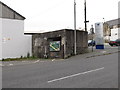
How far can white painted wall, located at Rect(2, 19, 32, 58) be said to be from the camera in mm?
20172

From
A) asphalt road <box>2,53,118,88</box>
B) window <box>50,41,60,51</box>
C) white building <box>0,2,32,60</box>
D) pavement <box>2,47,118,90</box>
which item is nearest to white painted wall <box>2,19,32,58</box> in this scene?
white building <box>0,2,32,60</box>

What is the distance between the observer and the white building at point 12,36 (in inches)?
791

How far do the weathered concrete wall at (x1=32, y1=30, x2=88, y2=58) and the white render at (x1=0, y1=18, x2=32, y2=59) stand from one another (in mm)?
1141

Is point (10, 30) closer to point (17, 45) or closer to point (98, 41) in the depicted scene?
point (17, 45)

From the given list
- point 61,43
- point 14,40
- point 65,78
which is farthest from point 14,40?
point 65,78

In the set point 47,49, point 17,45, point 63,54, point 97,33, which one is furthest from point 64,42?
point 97,33

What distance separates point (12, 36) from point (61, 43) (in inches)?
264

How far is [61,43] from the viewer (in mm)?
18750

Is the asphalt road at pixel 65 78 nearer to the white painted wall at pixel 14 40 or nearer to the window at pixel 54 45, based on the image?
the window at pixel 54 45

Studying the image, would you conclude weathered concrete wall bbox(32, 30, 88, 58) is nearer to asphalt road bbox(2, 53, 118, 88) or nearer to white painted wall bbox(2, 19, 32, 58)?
white painted wall bbox(2, 19, 32, 58)

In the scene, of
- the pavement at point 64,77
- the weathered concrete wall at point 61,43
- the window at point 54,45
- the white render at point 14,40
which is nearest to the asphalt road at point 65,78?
the pavement at point 64,77

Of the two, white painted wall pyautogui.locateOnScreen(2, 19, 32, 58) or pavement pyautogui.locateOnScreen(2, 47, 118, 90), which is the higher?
white painted wall pyautogui.locateOnScreen(2, 19, 32, 58)

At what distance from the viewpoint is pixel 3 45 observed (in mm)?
19922

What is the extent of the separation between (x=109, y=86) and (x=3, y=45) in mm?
16530
